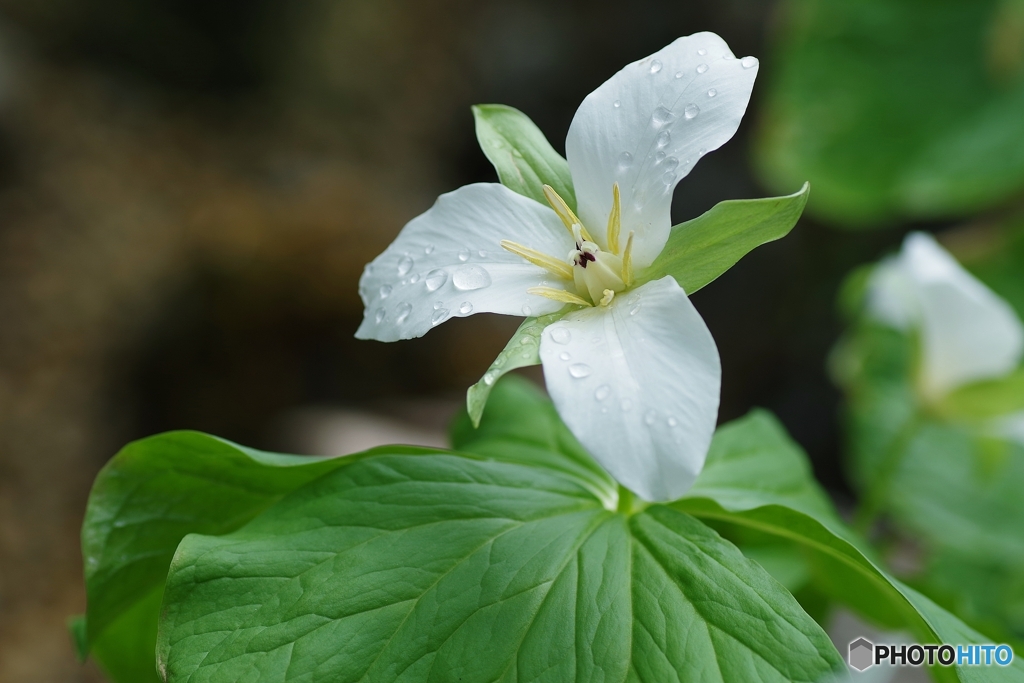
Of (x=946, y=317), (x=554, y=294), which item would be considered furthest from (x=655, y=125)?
(x=946, y=317)

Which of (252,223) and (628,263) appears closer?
(628,263)

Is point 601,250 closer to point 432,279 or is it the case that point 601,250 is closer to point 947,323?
point 432,279

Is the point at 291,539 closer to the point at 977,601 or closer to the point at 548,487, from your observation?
the point at 548,487

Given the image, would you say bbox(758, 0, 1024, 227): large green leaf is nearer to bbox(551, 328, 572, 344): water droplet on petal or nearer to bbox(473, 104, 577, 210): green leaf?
bbox(473, 104, 577, 210): green leaf

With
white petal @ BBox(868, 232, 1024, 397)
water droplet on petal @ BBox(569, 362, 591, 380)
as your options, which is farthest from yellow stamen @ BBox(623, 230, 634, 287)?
white petal @ BBox(868, 232, 1024, 397)

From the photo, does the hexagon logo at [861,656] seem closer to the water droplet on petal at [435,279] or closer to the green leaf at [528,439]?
the green leaf at [528,439]

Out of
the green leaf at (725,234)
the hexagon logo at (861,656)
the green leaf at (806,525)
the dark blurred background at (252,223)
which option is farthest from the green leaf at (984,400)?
the dark blurred background at (252,223)
